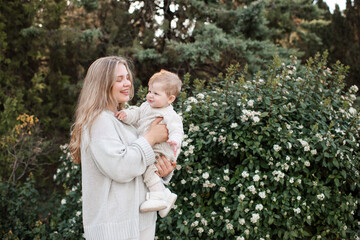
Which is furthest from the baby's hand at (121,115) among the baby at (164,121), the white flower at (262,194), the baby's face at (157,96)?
the white flower at (262,194)

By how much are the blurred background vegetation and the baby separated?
10.7 ft

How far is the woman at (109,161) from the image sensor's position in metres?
1.74

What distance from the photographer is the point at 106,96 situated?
1901 millimetres

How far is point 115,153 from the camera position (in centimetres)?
171

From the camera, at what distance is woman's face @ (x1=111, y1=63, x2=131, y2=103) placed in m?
1.94

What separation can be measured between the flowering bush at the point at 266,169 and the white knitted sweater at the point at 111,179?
4.85 ft

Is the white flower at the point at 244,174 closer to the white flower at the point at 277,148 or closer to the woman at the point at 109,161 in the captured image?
the white flower at the point at 277,148

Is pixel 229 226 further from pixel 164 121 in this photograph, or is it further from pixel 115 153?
pixel 115 153

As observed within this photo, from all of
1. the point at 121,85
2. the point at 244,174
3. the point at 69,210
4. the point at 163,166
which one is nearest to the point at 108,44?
the point at 69,210

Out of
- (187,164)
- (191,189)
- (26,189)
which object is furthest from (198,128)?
(26,189)

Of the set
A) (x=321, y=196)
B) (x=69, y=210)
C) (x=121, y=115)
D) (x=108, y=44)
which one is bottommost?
(x=69, y=210)

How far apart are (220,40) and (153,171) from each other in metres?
3.86

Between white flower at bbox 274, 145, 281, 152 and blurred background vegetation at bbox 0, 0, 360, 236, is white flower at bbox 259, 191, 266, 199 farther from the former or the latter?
blurred background vegetation at bbox 0, 0, 360, 236

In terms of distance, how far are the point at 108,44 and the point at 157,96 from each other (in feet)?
14.6
